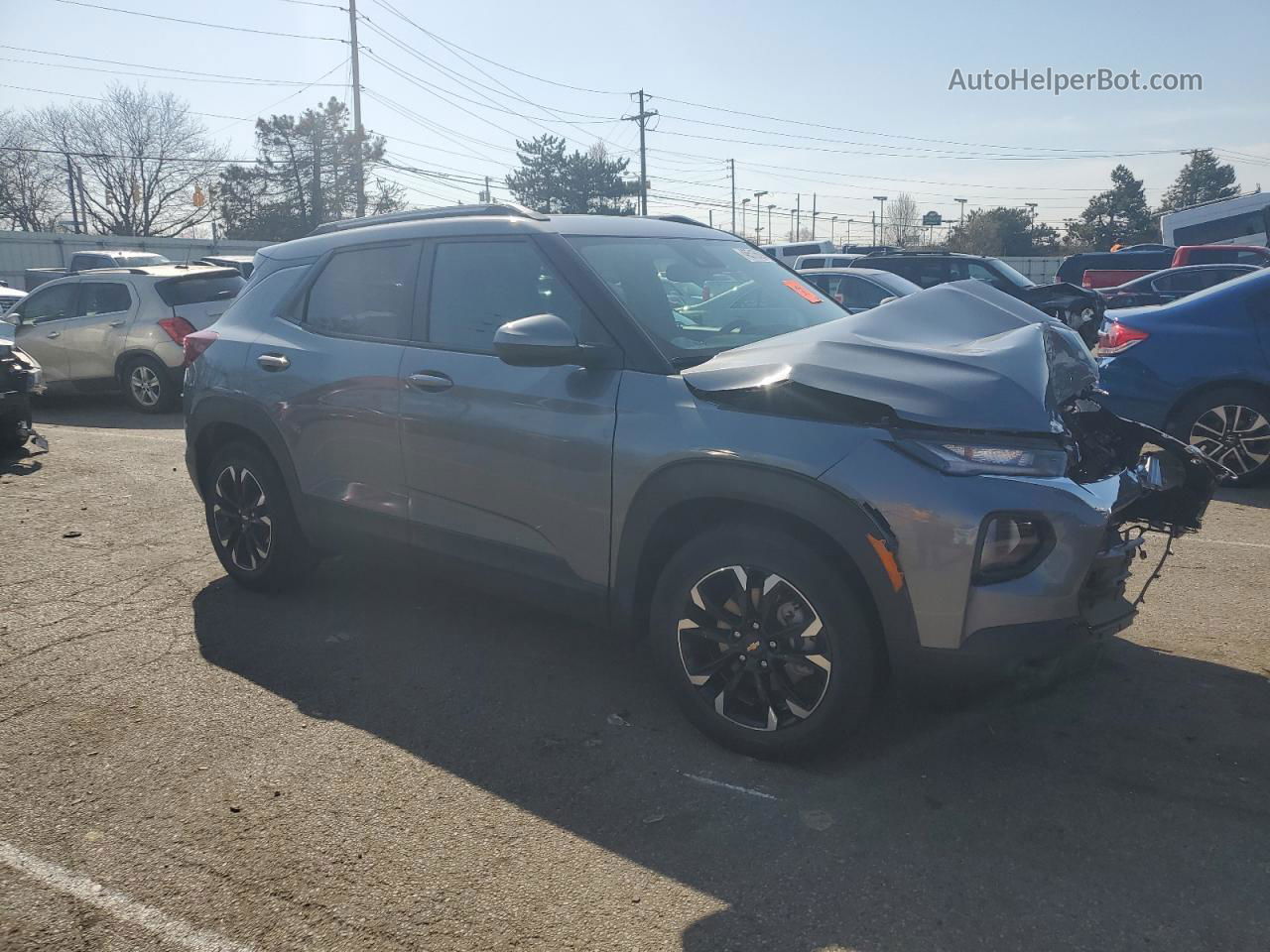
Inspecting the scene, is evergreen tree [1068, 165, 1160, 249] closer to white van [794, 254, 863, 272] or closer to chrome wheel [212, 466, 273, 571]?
white van [794, 254, 863, 272]

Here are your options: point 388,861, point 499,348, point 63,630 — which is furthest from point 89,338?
point 388,861

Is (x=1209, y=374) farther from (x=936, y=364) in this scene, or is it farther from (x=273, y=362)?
(x=273, y=362)

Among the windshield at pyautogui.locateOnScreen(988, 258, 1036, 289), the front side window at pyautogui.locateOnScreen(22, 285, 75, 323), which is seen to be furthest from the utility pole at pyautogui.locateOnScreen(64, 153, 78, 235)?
the windshield at pyautogui.locateOnScreen(988, 258, 1036, 289)

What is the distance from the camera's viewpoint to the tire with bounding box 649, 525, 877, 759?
3.18m

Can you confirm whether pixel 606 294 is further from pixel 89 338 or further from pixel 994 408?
pixel 89 338

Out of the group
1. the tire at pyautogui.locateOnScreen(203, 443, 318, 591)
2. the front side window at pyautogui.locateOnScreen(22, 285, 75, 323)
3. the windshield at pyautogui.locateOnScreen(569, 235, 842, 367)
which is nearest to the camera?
the windshield at pyautogui.locateOnScreen(569, 235, 842, 367)

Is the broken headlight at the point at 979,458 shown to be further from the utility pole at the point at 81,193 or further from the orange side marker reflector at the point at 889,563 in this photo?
the utility pole at the point at 81,193

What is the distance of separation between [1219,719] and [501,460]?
286cm

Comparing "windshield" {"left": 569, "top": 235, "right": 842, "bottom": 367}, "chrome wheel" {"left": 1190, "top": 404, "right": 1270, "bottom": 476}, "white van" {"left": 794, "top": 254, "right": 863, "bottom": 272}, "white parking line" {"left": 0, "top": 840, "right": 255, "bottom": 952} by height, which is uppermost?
"white van" {"left": 794, "top": 254, "right": 863, "bottom": 272}

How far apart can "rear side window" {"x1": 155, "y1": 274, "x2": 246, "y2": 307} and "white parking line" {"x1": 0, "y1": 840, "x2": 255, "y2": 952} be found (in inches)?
401

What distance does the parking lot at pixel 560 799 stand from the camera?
2.69 meters

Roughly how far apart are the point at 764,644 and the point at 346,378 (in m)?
2.36

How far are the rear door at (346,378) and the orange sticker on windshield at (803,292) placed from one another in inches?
67.3

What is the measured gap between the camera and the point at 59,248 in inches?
1683
